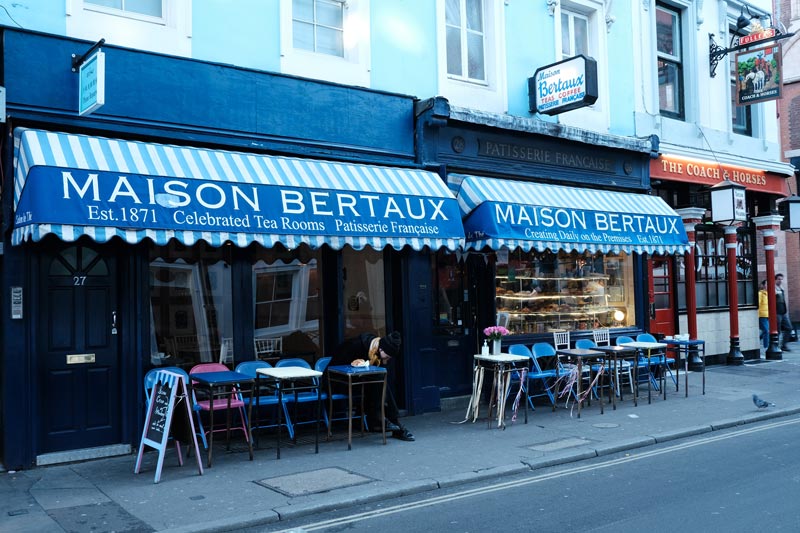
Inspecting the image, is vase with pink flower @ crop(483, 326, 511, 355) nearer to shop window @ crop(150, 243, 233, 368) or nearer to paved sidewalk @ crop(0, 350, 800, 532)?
paved sidewalk @ crop(0, 350, 800, 532)

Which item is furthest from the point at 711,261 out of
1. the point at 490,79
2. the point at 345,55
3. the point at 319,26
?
the point at 319,26

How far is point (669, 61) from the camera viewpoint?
15.9 m

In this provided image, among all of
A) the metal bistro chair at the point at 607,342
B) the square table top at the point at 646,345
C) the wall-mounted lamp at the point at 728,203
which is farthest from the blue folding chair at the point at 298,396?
the wall-mounted lamp at the point at 728,203

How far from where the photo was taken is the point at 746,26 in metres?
17.1

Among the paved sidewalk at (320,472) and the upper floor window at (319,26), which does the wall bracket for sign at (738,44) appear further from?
the upper floor window at (319,26)

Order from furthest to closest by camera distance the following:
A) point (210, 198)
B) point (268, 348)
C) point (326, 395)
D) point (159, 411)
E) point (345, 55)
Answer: point (345, 55) → point (268, 348) → point (326, 395) → point (210, 198) → point (159, 411)

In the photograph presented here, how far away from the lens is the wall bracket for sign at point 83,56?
7.81 m

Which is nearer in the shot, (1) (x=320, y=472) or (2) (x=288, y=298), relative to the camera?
(1) (x=320, y=472)

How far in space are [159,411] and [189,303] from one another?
2.12 meters

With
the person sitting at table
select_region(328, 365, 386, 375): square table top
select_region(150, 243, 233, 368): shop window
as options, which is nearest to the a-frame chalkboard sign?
select_region(150, 243, 233, 368): shop window

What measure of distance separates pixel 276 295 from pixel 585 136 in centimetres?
635

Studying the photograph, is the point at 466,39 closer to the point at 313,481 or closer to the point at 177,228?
the point at 177,228

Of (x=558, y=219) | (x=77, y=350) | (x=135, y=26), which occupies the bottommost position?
(x=77, y=350)

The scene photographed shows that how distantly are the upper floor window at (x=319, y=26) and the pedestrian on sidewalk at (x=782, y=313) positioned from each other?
13.6 m
